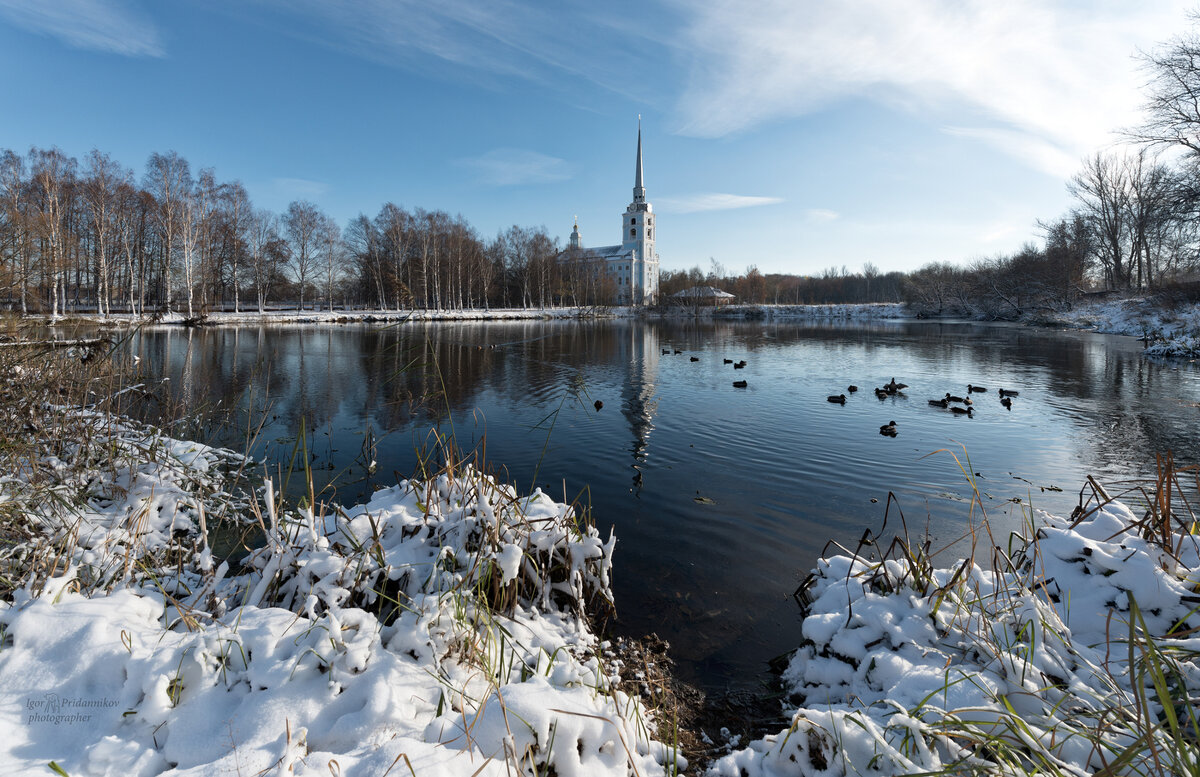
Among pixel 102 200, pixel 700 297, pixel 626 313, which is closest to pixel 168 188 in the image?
pixel 102 200

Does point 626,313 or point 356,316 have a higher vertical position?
point 626,313

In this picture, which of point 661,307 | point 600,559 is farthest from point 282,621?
point 661,307

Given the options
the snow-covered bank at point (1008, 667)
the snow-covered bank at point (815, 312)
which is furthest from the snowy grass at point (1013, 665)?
the snow-covered bank at point (815, 312)

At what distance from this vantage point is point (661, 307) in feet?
277

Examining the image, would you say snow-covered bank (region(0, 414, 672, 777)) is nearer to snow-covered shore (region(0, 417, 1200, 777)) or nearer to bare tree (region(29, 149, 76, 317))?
snow-covered shore (region(0, 417, 1200, 777))

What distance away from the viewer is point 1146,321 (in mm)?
33688

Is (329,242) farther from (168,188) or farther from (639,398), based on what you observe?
(639,398)

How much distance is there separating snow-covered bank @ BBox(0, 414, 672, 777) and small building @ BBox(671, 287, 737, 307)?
84719 millimetres

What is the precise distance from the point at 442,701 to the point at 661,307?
8405 cm

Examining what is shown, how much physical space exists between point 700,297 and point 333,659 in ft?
294

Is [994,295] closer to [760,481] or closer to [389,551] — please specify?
[760,481]

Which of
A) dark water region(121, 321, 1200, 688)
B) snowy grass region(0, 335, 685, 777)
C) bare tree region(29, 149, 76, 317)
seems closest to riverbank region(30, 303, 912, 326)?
bare tree region(29, 149, 76, 317)

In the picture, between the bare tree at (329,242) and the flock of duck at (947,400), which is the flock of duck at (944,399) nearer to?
the flock of duck at (947,400)

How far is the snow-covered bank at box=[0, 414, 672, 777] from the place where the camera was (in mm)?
2117
